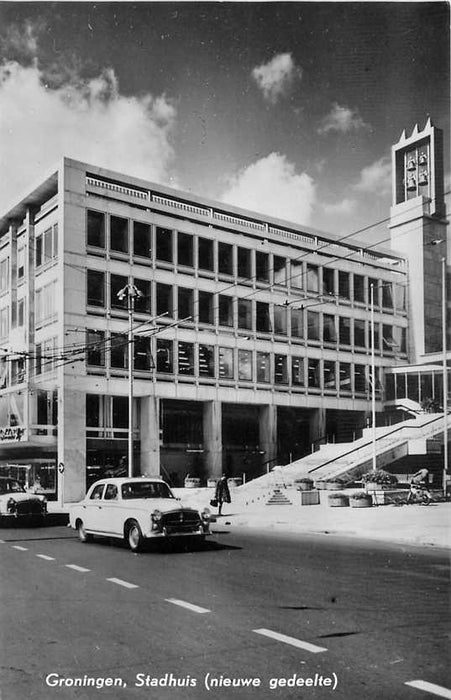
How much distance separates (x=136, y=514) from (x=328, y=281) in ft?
141

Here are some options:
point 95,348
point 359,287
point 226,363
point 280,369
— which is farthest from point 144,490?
point 359,287

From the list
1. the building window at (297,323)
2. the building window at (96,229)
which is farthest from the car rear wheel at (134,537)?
the building window at (297,323)

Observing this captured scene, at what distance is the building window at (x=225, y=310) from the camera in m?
50.2

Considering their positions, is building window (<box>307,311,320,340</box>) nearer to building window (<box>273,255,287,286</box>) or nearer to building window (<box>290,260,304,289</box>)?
building window (<box>290,260,304,289</box>)

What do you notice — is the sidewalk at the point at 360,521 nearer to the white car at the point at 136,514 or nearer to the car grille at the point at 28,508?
the white car at the point at 136,514

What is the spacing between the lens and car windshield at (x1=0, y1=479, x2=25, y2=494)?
24.3 meters

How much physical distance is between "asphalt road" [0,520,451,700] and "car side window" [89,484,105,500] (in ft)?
10.1

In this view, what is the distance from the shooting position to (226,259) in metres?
51.0

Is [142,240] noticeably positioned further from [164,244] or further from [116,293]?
[116,293]

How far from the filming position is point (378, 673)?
593 centimetres

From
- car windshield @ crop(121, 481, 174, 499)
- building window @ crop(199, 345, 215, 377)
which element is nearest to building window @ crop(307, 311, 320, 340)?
building window @ crop(199, 345, 215, 377)

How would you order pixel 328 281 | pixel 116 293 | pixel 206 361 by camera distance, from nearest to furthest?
pixel 116 293 → pixel 206 361 → pixel 328 281

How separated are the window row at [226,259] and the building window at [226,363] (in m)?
5.31

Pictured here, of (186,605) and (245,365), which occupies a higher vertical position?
(245,365)
